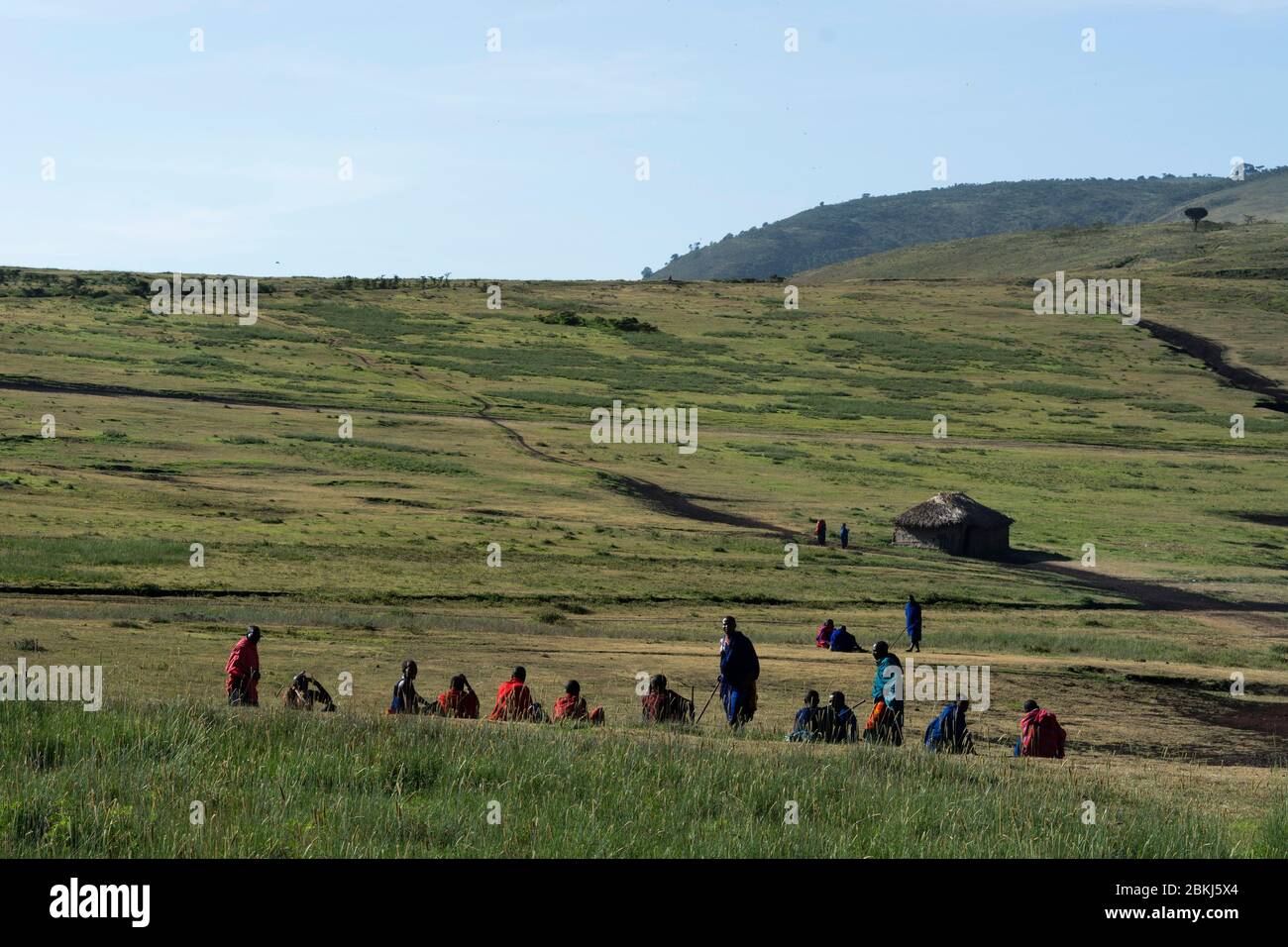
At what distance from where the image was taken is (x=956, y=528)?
186 ft

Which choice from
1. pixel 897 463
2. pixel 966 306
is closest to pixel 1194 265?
pixel 966 306

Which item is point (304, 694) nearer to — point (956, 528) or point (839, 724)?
point (839, 724)

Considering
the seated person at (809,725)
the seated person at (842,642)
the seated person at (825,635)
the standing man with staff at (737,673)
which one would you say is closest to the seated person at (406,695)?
the standing man with staff at (737,673)

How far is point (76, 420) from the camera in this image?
72.8m

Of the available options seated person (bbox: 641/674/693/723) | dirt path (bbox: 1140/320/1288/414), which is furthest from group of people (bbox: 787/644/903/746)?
dirt path (bbox: 1140/320/1288/414)

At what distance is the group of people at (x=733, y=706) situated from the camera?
1691 cm

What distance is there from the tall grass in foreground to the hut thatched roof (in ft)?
145

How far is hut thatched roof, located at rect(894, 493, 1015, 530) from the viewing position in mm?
56969

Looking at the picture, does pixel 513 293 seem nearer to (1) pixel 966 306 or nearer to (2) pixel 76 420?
(1) pixel 966 306

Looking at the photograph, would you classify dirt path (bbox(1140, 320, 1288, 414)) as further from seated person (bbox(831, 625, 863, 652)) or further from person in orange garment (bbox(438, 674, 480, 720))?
person in orange garment (bbox(438, 674, 480, 720))

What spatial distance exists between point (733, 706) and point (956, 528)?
130ft

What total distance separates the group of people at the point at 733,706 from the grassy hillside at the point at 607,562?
95cm

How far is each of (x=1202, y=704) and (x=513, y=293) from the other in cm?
13151

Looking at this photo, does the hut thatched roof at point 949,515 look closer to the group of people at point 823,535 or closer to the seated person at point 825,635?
the group of people at point 823,535
